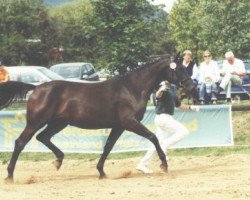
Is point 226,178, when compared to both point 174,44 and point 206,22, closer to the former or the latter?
point 206,22

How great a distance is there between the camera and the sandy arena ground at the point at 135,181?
9.84m

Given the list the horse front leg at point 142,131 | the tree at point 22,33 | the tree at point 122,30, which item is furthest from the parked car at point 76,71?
the horse front leg at point 142,131

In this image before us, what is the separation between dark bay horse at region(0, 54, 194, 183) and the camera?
12.2m

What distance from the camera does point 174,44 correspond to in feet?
241

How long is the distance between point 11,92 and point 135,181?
10.6 ft

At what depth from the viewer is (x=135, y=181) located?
38.3 ft

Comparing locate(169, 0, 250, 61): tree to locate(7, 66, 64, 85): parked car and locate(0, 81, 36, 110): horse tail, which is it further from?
locate(0, 81, 36, 110): horse tail

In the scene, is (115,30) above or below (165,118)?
below

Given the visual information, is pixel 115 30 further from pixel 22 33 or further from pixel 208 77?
pixel 22 33

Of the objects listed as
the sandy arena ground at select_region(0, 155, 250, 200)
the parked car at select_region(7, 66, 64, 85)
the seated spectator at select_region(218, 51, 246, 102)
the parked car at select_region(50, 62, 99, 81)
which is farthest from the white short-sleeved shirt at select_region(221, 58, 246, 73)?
the parked car at select_region(50, 62, 99, 81)

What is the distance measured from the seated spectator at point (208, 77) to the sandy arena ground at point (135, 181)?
3.09 metres

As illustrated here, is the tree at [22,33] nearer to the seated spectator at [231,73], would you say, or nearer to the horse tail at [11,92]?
the seated spectator at [231,73]

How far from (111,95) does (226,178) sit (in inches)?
102

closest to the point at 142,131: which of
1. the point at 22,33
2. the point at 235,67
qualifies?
the point at 235,67
